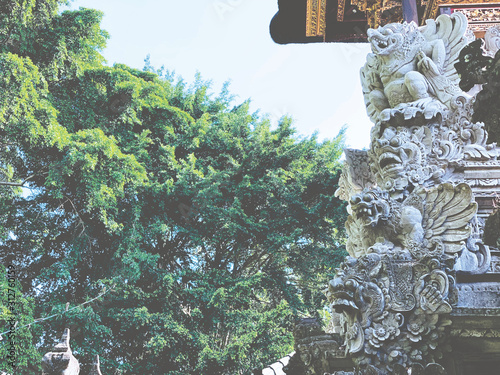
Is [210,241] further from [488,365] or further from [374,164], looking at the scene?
[488,365]

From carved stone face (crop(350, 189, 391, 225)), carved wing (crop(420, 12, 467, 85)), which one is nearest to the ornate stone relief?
carved wing (crop(420, 12, 467, 85))

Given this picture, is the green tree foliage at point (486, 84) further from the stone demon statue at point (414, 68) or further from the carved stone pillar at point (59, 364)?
the carved stone pillar at point (59, 364)

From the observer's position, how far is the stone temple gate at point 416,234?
3039 millimetres

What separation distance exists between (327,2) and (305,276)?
8.04 metres

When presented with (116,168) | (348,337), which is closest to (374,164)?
(348,337)

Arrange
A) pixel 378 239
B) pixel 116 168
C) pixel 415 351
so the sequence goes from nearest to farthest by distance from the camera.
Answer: pixel 415 351, pixel 378 239, pixel 116 168

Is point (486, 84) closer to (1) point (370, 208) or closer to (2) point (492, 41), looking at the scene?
(1) point (370, 208)

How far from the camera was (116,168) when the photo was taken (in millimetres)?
12570

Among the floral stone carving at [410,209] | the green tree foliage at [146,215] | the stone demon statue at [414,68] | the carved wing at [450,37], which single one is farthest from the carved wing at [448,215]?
the green tree foliage at [146,215]

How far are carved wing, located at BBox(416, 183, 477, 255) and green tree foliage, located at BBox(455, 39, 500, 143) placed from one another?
160cm

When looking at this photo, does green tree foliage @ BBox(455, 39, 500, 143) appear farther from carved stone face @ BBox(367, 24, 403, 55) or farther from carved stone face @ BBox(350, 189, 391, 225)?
carved stone face @ BBox(367, 24, 403, 55)

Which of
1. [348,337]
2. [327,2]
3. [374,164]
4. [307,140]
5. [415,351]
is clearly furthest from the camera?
[307,140]

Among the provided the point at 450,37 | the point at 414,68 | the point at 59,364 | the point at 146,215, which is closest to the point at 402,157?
the point at 414,68

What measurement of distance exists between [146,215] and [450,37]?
34.8ft
